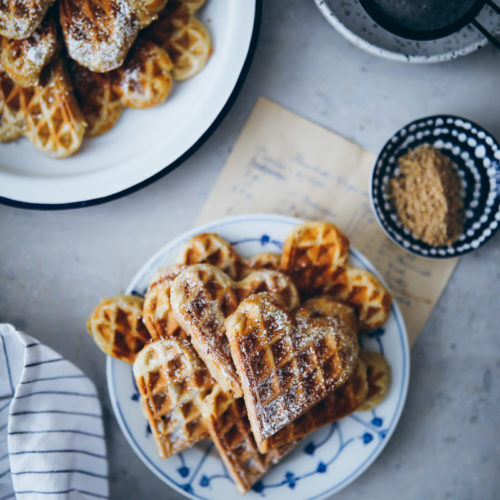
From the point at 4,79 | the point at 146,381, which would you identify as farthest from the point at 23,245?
the point at 146,381

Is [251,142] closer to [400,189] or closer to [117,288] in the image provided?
[400,189]

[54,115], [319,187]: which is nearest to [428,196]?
[319,187]

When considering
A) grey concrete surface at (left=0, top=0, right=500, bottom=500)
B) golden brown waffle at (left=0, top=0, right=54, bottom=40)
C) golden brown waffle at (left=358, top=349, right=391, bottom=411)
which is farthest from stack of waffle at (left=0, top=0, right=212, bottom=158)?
golden brown waffle at (left=358, top=349, right=391, bottom=411)

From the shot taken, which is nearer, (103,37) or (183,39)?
(103,37)

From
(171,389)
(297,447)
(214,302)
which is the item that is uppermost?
(214,302)

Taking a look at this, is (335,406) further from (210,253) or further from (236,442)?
(210,253)

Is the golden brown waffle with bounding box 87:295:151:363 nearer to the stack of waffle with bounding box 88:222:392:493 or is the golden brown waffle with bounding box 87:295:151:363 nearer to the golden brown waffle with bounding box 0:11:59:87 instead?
the stack of waffle with bounding box 88:222:392:493

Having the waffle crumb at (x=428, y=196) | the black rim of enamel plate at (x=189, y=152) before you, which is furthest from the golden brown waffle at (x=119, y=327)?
the waffle crumb at (x=428, y=196)
